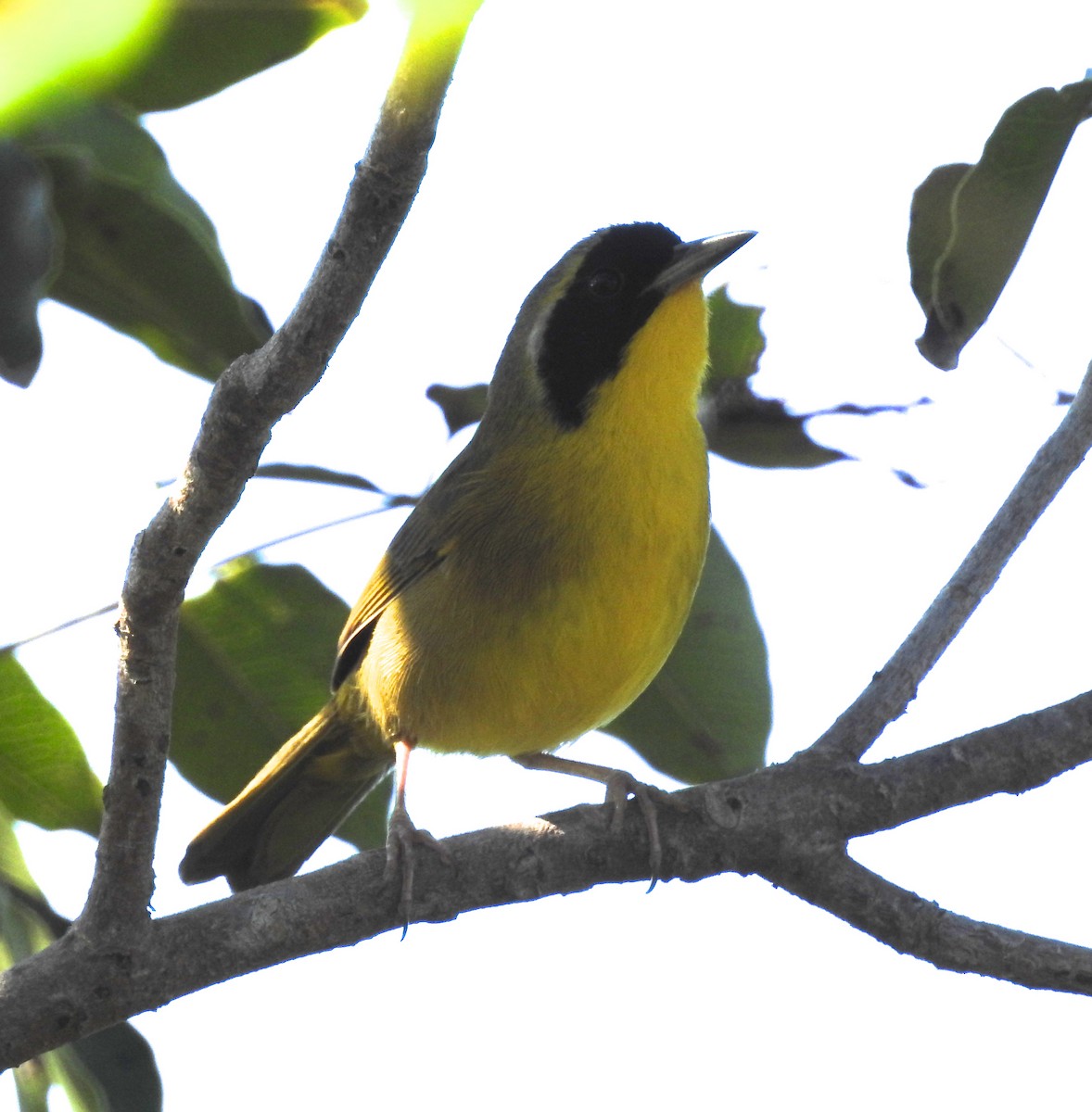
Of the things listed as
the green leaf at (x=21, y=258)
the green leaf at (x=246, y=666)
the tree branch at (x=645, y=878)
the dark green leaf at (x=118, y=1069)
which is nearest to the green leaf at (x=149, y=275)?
the green leaf at (x=21, y=258)

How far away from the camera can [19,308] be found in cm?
292

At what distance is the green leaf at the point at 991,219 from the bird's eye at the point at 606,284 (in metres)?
1.53

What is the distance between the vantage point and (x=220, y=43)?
3.20m

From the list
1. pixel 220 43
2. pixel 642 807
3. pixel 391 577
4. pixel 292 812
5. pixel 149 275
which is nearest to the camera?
pixel 220 43

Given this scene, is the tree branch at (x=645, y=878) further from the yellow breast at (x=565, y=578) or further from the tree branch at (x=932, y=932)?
the yellow breast at (x=565, y=578)

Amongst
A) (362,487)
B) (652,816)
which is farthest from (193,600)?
(652,816)

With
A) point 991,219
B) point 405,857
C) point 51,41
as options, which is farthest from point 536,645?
point 51,41

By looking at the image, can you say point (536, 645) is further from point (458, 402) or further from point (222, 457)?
point (222, 457)

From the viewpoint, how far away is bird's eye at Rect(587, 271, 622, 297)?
4.62 metres

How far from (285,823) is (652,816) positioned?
1.99 meters

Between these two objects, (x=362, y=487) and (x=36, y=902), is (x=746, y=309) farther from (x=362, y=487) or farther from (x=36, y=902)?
(x=36, y=902)

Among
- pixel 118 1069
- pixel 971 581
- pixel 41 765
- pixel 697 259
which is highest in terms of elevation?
pixel 697 259

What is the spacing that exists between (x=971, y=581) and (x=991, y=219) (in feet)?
2.75

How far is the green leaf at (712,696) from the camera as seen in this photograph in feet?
13.1
